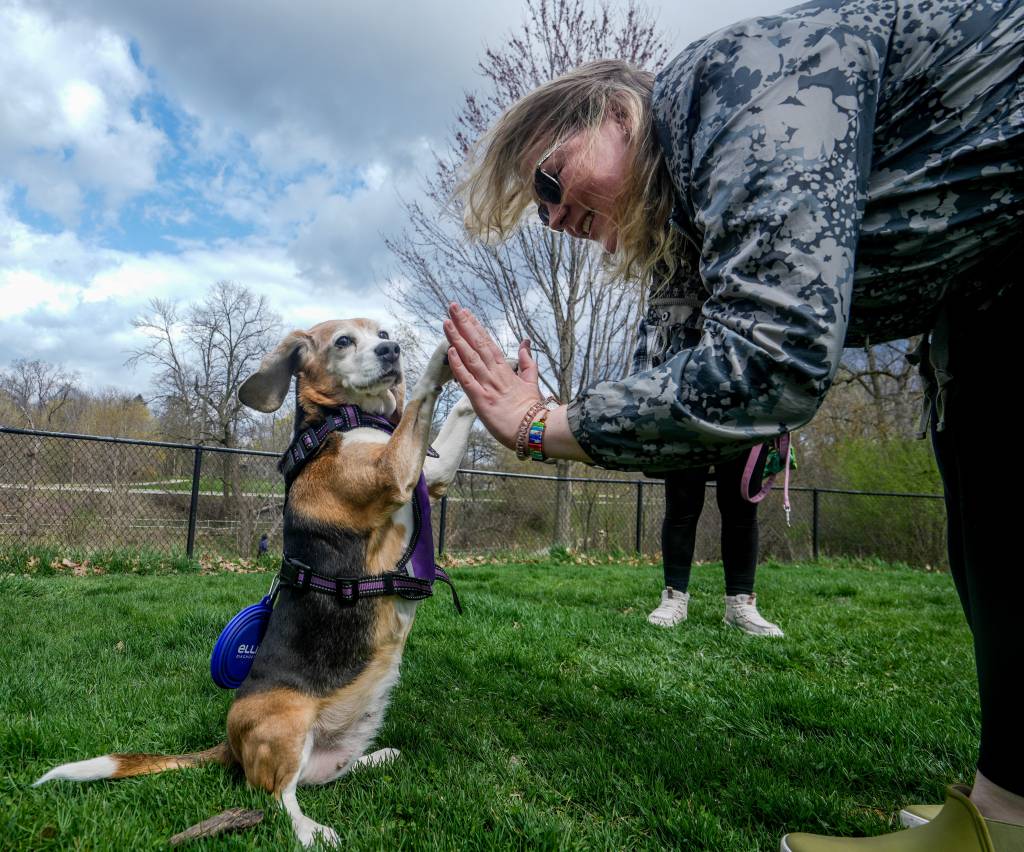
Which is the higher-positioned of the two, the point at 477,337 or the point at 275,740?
the point at 477,337

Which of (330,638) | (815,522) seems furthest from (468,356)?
(815,522)

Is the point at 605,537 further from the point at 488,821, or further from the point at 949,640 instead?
the point at 488,821

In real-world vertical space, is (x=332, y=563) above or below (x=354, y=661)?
above

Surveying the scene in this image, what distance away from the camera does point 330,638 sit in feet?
7.16

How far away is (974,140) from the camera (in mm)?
1112

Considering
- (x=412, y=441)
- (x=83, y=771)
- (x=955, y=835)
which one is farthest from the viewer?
(x=412, y=441)

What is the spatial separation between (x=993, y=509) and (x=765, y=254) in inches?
32.4

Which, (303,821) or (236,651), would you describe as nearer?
(303,821)

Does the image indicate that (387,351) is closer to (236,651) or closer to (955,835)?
(236,651)

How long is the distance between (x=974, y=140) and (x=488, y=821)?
1.95m

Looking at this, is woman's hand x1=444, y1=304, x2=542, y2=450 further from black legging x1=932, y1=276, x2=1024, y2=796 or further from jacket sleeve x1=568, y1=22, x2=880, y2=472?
black legging x1=932, y1=276, x2=1024, y2=796

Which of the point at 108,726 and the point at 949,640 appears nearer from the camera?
the point at 108,726

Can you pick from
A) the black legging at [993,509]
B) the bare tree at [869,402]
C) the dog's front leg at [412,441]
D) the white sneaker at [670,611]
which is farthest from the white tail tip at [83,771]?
the bare tree at [869,402]

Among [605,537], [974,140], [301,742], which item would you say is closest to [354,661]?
[301,742]
